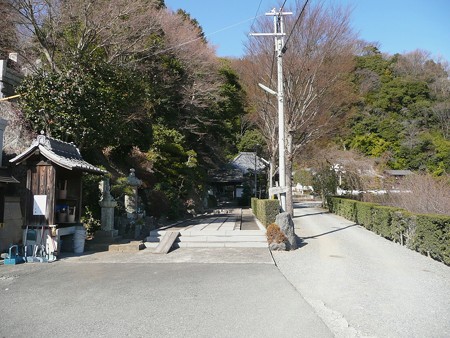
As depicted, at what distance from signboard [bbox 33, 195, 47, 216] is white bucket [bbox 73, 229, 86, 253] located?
1.21 meters

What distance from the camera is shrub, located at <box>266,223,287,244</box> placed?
1034cm

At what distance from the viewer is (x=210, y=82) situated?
80.6 feet

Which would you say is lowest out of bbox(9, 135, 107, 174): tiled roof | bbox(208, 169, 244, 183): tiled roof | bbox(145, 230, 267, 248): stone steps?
bbox(145, 230, 267, 248): stone steps

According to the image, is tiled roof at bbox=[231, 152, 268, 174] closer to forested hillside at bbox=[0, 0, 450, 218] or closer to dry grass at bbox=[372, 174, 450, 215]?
forested hillside at bbox=[0, 0, 450, 218]

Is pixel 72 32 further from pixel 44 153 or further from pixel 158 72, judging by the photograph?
pixel 44 153

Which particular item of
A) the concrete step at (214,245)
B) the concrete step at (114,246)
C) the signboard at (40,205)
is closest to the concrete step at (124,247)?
the concrete step at (114,246)

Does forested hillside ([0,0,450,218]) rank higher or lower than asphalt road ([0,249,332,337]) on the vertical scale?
higher

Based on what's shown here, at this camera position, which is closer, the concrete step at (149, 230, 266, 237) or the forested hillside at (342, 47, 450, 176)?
the concrete step at (149, 230, 266, 237)

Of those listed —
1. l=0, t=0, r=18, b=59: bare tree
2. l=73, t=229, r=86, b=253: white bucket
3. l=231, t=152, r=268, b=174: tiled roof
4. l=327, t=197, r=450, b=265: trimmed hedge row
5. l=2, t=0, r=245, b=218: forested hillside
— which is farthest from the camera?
l=231, t=152, r=268, b=174: tiled roof

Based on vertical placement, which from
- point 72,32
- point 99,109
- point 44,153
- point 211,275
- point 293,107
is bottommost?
point 211,275

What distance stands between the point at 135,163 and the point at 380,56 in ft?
156

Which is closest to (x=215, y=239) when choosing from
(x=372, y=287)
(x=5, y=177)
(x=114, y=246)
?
(x=114, y=246)

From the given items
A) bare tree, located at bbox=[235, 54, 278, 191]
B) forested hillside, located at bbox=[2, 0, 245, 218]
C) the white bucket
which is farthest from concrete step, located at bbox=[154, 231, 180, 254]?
bare tree, located at bbox=[235, 54, 278, 191]

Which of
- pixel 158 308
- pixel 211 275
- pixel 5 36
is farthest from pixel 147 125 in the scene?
pixel 158 308
